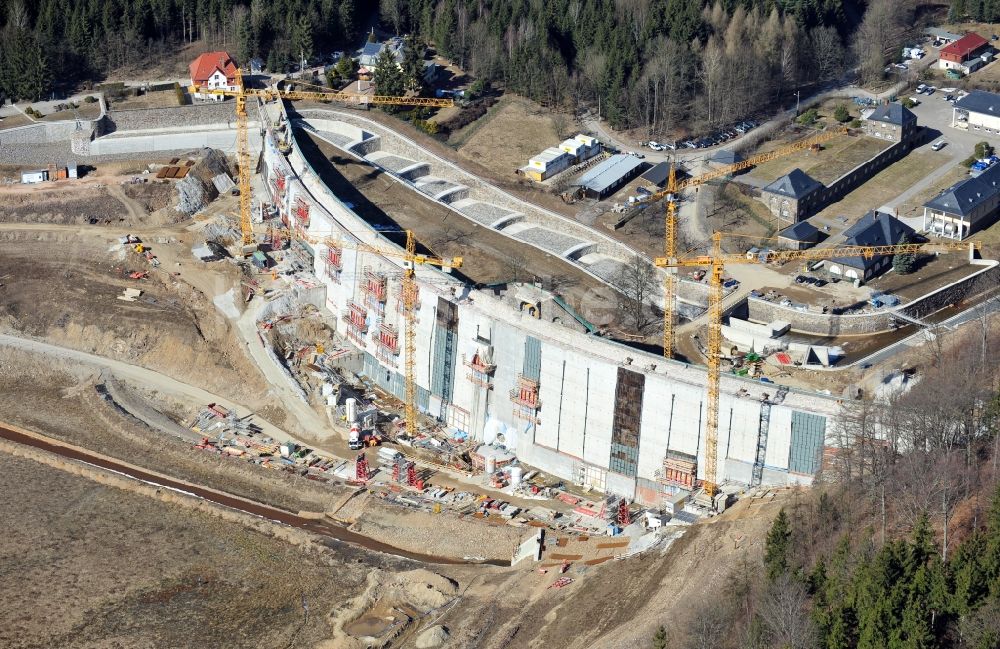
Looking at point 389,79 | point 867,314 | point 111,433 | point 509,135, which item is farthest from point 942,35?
point 111,433

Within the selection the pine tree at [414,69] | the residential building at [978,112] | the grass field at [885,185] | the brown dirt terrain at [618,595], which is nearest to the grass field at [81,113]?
the pine tree at [414,69]

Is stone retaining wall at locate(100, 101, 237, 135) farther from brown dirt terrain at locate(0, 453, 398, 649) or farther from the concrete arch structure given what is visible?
brown dirt terrain at locate(0, 453, 398, 649)

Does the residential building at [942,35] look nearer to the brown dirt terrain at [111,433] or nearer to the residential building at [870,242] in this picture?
the residential building at [870,242]

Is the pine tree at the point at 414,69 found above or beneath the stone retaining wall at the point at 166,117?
above

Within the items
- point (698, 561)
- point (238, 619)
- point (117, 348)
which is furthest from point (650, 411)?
point (117, 348)

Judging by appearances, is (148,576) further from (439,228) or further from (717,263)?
(439,228)
